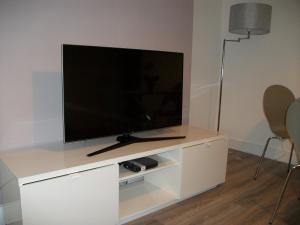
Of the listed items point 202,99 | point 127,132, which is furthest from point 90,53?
point 202,99

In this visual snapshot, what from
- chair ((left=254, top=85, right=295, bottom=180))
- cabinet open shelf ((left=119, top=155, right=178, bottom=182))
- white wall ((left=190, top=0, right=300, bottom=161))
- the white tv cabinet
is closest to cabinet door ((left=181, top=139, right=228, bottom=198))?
the white tv cabinet

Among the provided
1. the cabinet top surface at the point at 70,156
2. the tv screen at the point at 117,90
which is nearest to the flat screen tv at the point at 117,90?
the tv screen at the point at 117,90

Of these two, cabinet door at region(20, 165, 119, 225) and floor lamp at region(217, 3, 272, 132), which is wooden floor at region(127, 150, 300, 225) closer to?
cabinet door at region(20, 165, 119, 225)

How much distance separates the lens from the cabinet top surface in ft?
4.72

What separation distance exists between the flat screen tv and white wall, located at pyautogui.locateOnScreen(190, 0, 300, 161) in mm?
1092

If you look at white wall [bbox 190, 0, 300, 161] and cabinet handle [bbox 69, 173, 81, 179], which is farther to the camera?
white wall [bbox 190, 0, 300, 161]

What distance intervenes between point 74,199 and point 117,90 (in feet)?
2.54

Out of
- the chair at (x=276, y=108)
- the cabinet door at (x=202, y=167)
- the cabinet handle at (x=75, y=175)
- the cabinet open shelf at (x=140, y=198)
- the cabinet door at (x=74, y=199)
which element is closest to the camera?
the cabinet door at (x=74, y=199)

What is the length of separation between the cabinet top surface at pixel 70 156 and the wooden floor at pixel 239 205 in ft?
1.65

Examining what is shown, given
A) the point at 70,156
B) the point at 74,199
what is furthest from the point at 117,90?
the point at 74,199

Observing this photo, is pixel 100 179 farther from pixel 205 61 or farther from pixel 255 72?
pixel 255 72

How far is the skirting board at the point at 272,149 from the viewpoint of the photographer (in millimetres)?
3125

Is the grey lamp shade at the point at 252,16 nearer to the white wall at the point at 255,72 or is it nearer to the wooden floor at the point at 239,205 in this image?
the white wall at the point at 255,72

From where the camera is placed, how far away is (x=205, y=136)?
7.51ft
